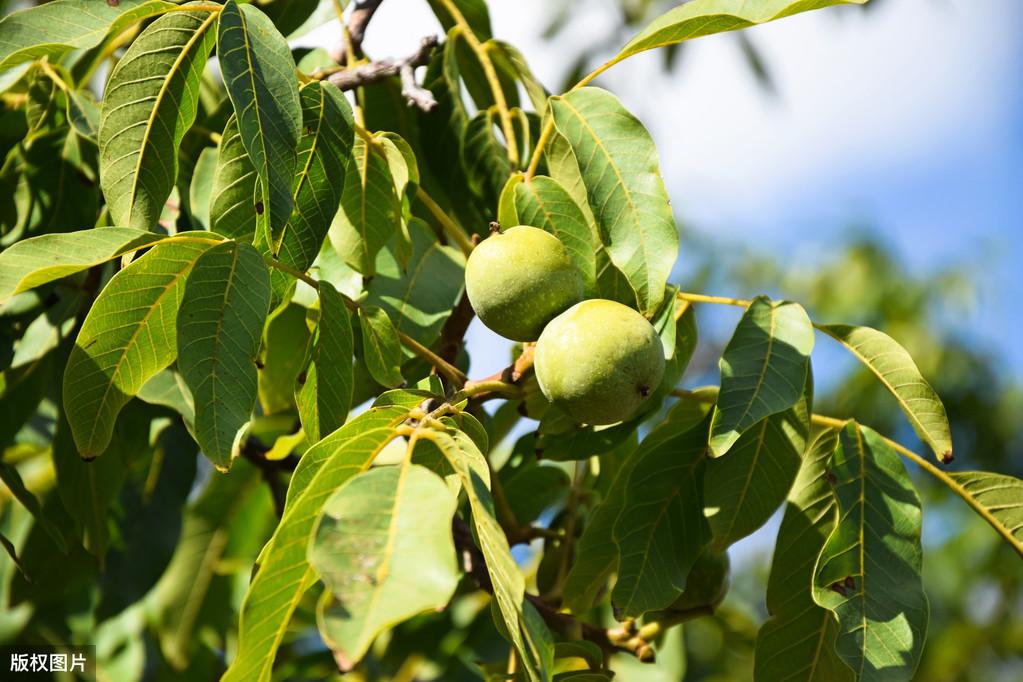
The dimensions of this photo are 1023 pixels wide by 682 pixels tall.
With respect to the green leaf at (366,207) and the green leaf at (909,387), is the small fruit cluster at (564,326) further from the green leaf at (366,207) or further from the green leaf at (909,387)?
the green leaf at (909,387)

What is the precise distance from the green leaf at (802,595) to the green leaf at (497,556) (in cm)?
57

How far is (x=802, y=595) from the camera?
140 centimetres

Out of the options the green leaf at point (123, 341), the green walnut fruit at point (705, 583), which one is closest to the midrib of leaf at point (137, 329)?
the green leaf at point (123, 341)

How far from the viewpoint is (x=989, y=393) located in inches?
333

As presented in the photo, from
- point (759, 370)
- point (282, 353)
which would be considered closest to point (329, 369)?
point (282, 353)

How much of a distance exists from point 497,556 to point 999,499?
871 millimetres

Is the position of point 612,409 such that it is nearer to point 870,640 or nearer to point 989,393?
point 870,640

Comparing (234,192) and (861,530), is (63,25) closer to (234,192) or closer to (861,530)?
(234,192)

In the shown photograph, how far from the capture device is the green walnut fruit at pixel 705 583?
66.6 inches

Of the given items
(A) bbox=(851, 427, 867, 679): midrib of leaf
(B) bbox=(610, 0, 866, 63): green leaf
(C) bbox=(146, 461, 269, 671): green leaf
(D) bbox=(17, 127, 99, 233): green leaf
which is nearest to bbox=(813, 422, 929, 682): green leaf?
(A) bbox=(851, 427, 867, 679): midrib of leaf

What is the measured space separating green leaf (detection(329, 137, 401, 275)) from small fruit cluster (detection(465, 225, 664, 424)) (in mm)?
176

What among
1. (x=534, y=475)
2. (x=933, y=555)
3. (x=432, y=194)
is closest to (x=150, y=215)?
(x=432, y=194)

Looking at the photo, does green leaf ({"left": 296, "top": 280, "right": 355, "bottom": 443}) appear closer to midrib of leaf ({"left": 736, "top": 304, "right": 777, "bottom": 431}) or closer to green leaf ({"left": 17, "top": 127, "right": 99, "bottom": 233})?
midrib of leaf ({"left": 736, "top": 304, "right": 777, "bottom": 431})

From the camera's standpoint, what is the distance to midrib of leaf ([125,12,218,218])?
1218 millimetres
